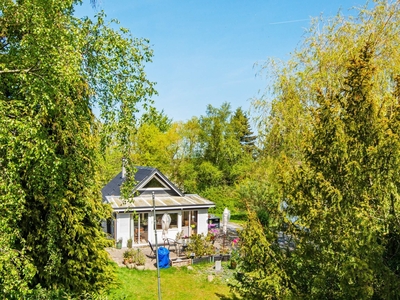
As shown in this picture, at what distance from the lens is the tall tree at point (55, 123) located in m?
4.07

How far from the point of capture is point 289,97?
11281mm

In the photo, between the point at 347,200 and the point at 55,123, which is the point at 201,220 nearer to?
the point at 55,123

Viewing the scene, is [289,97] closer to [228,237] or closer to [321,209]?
[321,209]

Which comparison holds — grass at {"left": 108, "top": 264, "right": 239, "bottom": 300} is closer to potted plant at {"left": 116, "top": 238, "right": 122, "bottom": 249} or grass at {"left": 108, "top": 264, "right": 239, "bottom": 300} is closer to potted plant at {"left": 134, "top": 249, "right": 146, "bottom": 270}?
potted plant at {"left": 134, "top": 249, "right": 146, "bottom": 270}

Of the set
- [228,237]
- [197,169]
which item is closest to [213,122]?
[197,169]

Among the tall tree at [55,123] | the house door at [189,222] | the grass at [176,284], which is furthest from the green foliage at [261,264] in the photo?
the house door at [189,222]

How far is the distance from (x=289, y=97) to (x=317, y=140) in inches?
248

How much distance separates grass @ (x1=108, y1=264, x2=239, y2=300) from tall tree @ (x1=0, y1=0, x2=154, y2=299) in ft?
12.1

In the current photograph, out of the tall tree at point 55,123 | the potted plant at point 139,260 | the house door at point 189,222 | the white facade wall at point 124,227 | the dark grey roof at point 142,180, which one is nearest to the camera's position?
the tall tree at point 55,123

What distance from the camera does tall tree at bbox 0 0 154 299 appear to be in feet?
13.3

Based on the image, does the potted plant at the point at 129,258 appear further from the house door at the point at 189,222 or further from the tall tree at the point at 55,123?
the tall tree at the point at 55,123

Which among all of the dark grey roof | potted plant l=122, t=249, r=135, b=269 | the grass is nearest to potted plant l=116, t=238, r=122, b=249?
potted plant l=122, t=249, r=135, b=269

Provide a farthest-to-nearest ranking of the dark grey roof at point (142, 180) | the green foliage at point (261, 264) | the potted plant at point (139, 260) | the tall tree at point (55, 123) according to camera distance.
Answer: the dark grey roof at point (142, 180) → the potted plant at point (139, 260) → the green foliage at point (261, 264) → the tall tree at point (55, 123)

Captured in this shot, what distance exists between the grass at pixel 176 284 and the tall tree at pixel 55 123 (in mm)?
3673
